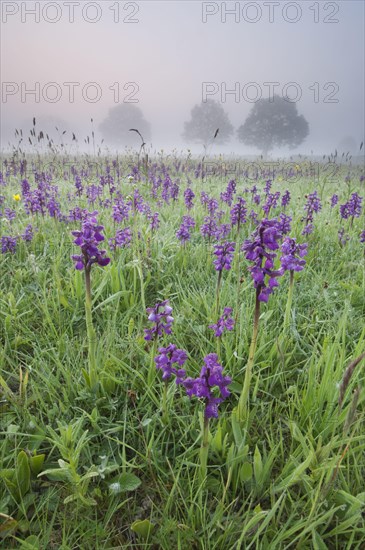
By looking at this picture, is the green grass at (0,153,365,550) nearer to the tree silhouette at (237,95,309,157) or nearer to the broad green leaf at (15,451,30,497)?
the broad green leaf at (15,451,30,497)

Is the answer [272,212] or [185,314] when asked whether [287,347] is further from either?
[272,212]

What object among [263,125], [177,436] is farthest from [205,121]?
[177,436]

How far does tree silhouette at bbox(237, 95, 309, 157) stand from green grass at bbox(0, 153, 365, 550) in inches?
3398

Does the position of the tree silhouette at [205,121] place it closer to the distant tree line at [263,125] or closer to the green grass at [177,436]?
the distant tree line at [263,125]

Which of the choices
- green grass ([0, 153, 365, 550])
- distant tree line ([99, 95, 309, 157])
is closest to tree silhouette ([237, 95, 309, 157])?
distant tree line ([99, 95, 309, 157])

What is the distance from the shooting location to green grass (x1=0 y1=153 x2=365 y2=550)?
153cm

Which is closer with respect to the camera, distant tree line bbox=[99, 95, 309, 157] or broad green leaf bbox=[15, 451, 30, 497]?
broad green leaf bbox=[15, 451, 30, 497]

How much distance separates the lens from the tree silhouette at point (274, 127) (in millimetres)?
82625

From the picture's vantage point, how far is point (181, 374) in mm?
1835

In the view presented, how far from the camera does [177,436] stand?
2008 mm

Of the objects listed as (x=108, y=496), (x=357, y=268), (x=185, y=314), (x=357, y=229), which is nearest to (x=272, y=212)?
(x=357, y=229)

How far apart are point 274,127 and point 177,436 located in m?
91.6

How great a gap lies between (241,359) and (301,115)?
99.1 m

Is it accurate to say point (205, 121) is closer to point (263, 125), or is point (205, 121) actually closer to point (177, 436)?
point (263, 125)
